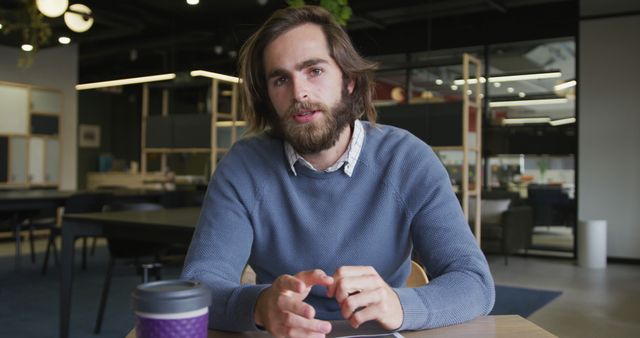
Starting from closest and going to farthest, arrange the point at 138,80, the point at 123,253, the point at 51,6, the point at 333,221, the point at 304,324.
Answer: the point at 304,324, the point at 333,221, the point at 123,253, the point at 51,6, the point at 138,80

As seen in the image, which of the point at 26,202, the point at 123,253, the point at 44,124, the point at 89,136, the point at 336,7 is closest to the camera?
the point at 336,7

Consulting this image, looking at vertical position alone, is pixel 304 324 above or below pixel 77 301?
above

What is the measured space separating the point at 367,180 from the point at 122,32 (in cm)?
848

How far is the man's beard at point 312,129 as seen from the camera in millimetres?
1435

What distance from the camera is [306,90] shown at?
144 cm

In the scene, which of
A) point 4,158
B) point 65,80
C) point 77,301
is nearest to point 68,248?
point 77,301

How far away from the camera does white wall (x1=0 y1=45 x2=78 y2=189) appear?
10.4 metres

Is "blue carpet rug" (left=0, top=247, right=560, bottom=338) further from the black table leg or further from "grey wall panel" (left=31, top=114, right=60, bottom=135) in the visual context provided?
"grey wall panel" (left=31, top=114, right=60, bottom=135)

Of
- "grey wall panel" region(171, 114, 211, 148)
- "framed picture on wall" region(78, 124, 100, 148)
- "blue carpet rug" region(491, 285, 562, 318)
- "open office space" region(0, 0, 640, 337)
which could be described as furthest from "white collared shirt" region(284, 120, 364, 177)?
"framed picture on wall" region(78, 124, 100, 148)

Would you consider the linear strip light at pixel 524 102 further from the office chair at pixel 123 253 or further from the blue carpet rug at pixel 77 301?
the office chair at pixel 123 253

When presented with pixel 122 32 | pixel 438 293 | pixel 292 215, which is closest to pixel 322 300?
pixel 292 215

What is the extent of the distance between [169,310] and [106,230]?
301 cm

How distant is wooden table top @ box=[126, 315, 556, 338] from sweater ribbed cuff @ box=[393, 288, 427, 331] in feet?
0.06

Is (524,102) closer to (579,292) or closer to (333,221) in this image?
(579,292)
